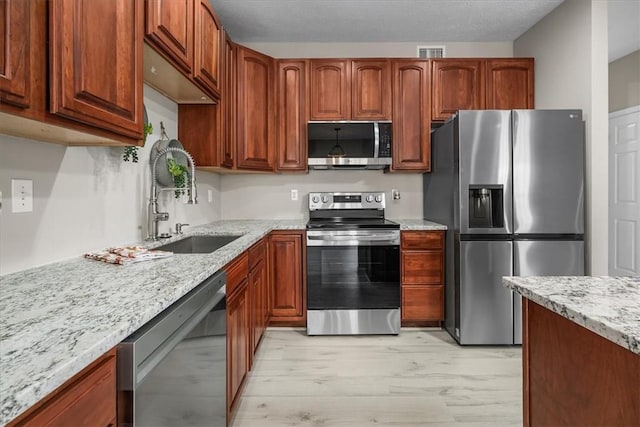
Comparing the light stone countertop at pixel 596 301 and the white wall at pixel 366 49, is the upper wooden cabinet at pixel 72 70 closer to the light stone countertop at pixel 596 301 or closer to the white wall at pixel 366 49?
the light stone countertop at pixel 596 301

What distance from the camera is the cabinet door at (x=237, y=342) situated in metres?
1.69

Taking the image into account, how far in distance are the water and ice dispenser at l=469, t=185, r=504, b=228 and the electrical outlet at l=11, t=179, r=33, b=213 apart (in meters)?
2.65

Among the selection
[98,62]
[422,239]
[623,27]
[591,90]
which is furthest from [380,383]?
[623,27]

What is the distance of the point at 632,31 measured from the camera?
11.5 ft

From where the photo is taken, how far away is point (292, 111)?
329 centimetres

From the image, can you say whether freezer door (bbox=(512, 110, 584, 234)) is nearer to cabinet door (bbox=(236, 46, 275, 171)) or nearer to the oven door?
the oven door

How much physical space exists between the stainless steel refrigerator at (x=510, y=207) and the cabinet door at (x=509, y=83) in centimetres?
67

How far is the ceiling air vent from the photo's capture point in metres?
3.58

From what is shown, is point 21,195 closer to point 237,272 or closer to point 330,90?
point 237,272

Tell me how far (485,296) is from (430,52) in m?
2.39

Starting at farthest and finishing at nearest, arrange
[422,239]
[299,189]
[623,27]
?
[299,189] < [623,27] < [422,239]

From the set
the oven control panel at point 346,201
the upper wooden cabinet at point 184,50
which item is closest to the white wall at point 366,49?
the upper wooden cabinet at point 184,50

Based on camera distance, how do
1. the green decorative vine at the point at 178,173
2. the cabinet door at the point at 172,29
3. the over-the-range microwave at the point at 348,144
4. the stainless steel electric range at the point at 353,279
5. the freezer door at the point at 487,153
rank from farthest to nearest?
the over-the-range microwave at the point at 348,144 → the stainless steel electric range at the point at 353,279 → the freezer door at the point at 487,153 → the green decorative vine at the point at 178,173 → the cabinet door at the point at 172,29

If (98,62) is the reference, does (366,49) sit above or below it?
above
